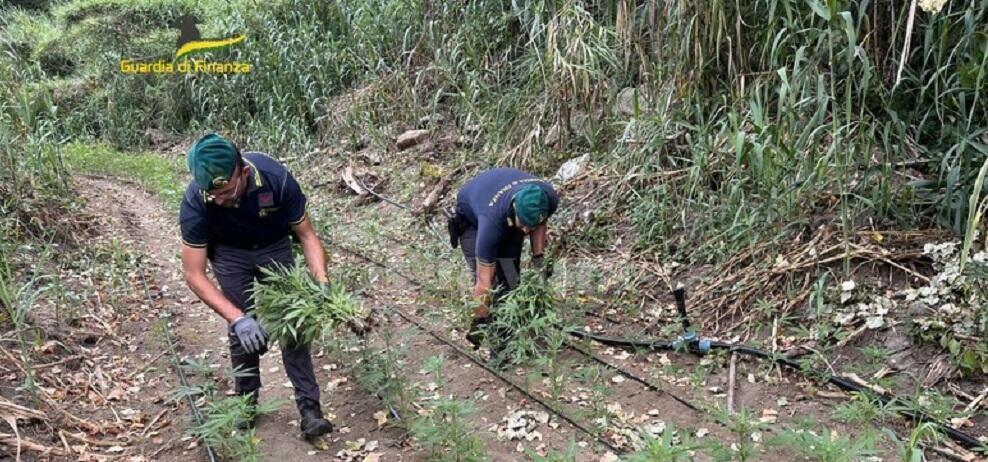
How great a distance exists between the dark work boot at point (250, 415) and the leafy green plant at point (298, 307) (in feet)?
1.02

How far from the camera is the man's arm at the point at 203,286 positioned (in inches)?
125

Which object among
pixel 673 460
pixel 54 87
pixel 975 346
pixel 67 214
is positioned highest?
pixel 673 460

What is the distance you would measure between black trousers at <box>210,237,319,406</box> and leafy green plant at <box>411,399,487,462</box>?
0.63 m

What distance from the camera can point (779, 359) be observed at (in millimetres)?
3848

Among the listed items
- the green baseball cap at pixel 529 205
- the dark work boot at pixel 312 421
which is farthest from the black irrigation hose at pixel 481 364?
the dark work boot at pixel 312 421

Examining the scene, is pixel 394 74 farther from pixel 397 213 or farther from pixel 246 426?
pixel 246 426

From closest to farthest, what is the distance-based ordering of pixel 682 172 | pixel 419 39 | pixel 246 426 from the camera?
pixel 246 426, pixel 682 172, pixel 419 39

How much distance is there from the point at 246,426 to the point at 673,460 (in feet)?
6.78

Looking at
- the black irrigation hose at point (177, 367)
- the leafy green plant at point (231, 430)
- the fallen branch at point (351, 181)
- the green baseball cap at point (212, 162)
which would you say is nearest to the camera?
the leafy green plant at point (231, 430)

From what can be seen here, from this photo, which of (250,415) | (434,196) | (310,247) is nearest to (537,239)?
(310,247)

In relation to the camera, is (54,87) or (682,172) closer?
(682,172)

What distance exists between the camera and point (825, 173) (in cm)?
410

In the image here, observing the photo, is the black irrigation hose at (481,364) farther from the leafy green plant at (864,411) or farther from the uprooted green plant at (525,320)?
the leafy green plant at (864,411)

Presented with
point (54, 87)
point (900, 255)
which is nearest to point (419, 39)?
point (900, 255)
